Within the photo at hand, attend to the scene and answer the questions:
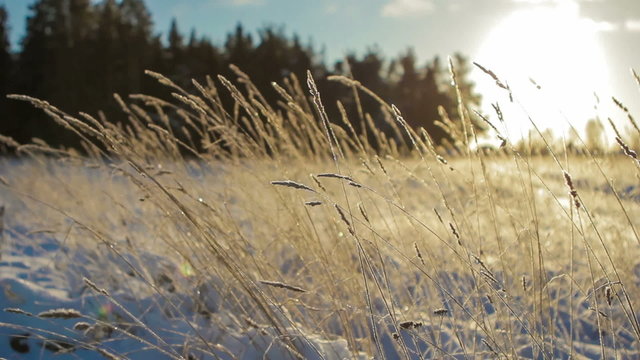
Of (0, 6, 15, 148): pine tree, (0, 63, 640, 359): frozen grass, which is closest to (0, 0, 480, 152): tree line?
(0, 6, 15, 148): pine tree

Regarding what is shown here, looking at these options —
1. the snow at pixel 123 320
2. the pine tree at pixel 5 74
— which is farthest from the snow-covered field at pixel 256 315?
the pine tree at pixel 5 74

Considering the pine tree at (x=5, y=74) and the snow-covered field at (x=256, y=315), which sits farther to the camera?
the pine tree at (x=5, y=74)

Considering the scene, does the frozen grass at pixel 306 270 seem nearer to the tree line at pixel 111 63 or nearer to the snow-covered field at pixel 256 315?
the snow-covered field at pixel 256 315

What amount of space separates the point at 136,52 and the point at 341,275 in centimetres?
2130

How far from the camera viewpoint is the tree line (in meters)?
20.0

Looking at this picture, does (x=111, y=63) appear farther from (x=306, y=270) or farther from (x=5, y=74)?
(x=306, y=270)

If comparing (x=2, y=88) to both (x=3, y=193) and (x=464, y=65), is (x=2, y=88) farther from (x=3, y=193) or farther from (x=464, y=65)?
(x=464, y=65)

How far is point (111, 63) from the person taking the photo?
2073 centimetres

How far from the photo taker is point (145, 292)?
225cm

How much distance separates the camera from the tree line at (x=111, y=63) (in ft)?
65.7

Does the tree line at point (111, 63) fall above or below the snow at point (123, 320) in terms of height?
above

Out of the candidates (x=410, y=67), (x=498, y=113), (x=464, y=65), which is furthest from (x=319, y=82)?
(x=498, y=113)

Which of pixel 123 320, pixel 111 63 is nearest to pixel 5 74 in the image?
pixel 111 63

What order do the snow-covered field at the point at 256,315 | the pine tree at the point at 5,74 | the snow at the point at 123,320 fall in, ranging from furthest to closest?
1. the pine tree at the point at 5,74
2. the snow at the point at 123,320
3. the snow-covered field at the point at 256,315
